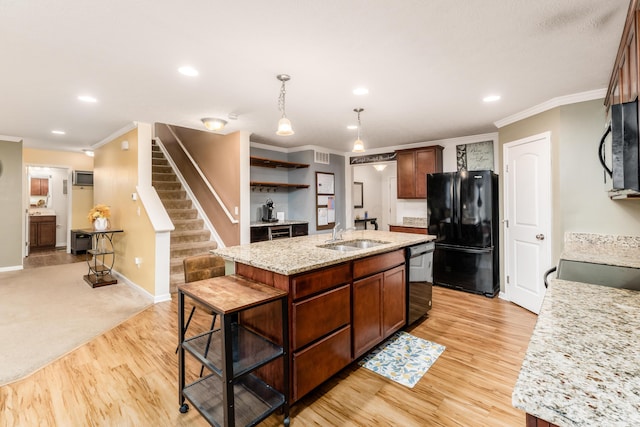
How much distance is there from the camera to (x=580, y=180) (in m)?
3.12

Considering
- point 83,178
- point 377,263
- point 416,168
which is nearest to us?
point 377,263

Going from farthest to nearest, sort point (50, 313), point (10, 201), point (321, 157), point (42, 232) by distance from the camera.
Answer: point (42, 232)
point (321, 157)
point (10, 201)
point (50, 313)

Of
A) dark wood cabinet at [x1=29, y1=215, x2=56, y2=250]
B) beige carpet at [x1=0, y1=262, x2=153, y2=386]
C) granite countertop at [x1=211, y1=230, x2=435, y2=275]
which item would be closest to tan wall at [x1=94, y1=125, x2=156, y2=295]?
beige carpet at [x1=0, y1=262, x2=153, y2=386]

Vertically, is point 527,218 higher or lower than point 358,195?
lower

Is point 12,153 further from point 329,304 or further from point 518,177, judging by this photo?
point 518,177

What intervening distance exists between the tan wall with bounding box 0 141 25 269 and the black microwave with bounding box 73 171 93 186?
175 centimetres

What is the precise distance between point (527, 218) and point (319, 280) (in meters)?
3.14

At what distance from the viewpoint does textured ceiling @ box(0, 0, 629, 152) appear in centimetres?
174

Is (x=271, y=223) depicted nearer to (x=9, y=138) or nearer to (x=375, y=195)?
(x=375, y=195)

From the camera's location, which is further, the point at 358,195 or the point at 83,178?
the point at 358,195

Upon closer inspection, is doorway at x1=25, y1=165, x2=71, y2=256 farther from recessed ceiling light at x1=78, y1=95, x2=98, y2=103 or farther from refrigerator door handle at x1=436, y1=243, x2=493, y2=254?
refrigerator door handle at x1=436, y1=243, x2=493, y2=254

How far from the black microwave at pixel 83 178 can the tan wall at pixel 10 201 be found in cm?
175

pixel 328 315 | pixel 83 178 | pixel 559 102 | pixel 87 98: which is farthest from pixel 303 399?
pixel 83 178

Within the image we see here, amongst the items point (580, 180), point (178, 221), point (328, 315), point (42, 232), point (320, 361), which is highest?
point (580, 180)
